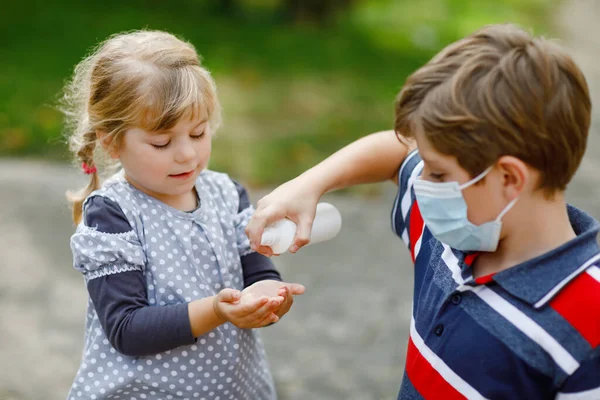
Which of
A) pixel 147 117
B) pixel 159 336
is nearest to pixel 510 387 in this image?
pixel 159 336

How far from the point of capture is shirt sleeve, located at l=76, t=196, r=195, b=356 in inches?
76.6

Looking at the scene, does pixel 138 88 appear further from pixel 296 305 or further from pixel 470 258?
pixel 296 305

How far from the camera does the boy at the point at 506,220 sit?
160cm

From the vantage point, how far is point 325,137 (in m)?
6.42

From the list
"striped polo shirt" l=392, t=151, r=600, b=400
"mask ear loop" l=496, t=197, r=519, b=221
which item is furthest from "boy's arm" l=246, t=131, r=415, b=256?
"mask ear loop" l=496, t=197, r=519, b=221

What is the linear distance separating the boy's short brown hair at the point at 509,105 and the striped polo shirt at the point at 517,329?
19 cm

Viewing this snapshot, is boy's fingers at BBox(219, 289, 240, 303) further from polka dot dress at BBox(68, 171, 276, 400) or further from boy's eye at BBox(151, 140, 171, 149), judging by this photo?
boy's eye at BBox(151, 140, 171, 149)

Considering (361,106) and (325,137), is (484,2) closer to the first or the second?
(361,106)

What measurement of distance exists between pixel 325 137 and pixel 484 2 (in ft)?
24.0

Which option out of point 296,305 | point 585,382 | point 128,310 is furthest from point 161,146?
point 296,305

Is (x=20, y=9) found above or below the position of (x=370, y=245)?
above

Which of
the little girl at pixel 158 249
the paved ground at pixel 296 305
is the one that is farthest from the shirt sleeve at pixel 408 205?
the paved ground at pixel 296 305

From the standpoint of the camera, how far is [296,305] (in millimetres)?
4195

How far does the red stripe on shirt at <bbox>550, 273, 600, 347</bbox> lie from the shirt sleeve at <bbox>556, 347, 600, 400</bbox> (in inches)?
1.5
